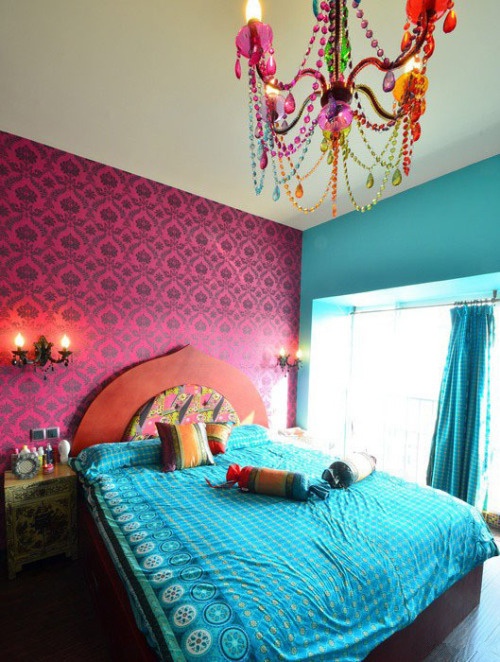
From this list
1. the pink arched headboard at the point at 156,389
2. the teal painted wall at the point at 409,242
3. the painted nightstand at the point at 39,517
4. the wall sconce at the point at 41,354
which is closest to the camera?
the painted nightstand at the point at 39,517

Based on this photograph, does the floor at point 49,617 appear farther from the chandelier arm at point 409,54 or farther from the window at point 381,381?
the chandelier arm at point 409,54

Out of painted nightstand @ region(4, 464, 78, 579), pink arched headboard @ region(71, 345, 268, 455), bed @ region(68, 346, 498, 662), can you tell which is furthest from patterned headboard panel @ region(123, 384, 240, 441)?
painted nightstand @ region(4, 464, 78, 579)

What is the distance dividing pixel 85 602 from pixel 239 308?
262cm

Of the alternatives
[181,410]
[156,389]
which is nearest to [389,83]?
[156,389]

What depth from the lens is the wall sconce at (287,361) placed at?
3955 mm

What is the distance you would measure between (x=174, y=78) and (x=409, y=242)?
7.35 ft

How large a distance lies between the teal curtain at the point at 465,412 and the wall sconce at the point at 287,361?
1510 mm

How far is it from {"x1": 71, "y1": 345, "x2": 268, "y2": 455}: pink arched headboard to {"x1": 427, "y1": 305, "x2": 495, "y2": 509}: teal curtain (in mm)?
1815

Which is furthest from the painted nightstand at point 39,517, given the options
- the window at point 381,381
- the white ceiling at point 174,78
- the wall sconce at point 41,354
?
the window at point 381,381

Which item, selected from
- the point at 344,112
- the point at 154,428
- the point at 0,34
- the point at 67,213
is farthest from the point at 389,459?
the point at 0,34

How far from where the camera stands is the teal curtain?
3016 mm

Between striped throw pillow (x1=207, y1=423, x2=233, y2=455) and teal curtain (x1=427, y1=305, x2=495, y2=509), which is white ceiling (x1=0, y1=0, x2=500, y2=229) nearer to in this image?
teal curtain (x1=427, y1=305, x2=495, y2=509)

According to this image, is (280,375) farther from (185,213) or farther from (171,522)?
(171,522)

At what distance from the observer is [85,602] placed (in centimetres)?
204
